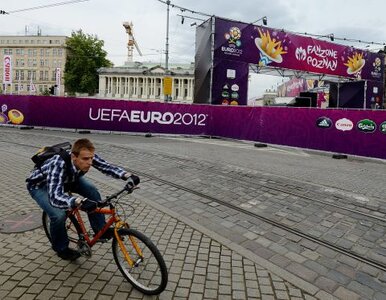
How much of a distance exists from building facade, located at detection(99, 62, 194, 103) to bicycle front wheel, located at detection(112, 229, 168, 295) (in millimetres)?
99246

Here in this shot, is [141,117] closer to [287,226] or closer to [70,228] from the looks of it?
[287,226]

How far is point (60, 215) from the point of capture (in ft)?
11.7

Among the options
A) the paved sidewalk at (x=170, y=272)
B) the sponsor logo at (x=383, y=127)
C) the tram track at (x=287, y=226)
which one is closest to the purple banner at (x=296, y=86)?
the sponsor logo at (x=383, y=127)

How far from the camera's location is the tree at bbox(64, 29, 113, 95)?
222 feet

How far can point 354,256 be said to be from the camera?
176 inches

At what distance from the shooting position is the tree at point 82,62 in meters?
67.8

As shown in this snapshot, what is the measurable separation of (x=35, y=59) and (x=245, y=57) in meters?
107

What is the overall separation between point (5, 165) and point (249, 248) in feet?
24.3

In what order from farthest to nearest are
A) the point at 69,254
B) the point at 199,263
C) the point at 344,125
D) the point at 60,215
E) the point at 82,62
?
the point at 82,62
the point at 344,125
the point at 199,263
the point at 69,254
the point at 60,215

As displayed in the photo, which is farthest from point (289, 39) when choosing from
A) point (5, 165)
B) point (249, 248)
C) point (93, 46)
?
point (93, 46)

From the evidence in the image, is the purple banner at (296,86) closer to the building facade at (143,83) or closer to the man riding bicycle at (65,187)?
the man riding bicycle at (65,187)

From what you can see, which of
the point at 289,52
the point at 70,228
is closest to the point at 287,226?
the point at 70,228

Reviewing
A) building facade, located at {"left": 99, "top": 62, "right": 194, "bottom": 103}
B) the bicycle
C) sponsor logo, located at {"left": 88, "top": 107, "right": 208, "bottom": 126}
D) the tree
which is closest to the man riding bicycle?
the bicycle

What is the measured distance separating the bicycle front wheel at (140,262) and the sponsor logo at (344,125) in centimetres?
1271
